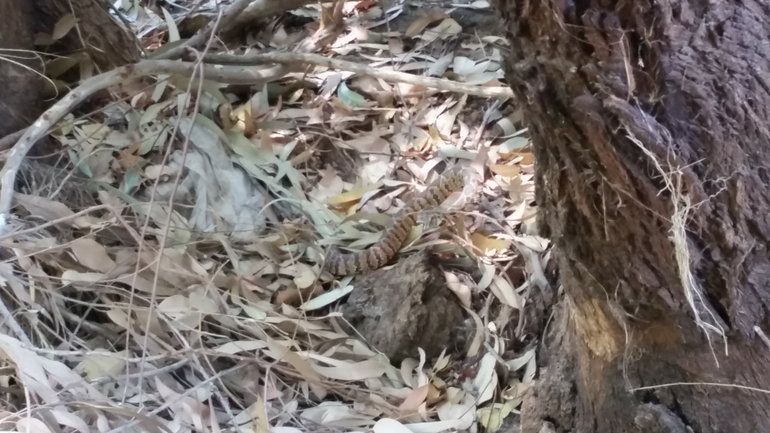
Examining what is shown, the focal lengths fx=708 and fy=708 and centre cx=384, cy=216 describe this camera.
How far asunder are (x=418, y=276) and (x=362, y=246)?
0.99 ft

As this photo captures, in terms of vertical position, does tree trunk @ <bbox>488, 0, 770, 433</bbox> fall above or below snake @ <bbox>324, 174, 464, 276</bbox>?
above

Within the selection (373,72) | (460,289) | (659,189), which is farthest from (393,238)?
(659,189)

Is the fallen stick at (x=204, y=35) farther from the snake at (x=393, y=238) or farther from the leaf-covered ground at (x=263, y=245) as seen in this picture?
the snake at (x=393, y=238)

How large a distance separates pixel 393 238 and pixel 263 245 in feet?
1.10

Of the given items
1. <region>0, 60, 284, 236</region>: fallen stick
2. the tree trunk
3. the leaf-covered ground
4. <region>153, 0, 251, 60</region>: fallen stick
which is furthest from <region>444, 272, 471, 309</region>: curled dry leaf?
<region>153, 0, 251, 60</region>: fallen stick

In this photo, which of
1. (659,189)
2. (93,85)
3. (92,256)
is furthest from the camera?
(93,85)

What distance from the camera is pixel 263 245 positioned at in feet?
5.98

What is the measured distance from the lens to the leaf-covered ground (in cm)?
141

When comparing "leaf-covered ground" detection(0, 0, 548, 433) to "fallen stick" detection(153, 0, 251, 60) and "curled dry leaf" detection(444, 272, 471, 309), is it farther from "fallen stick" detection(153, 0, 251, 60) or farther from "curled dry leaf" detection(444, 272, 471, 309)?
"fallen stick" detection(153, 0, 251, 60)

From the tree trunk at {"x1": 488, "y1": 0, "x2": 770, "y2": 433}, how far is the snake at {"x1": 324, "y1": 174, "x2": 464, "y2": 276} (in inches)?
30.1

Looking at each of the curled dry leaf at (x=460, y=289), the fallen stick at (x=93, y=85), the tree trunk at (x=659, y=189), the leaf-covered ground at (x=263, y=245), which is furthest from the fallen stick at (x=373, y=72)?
the tree trunk at (x=659, y=189)

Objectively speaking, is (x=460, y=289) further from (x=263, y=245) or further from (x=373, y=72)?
(x=373, y=72)

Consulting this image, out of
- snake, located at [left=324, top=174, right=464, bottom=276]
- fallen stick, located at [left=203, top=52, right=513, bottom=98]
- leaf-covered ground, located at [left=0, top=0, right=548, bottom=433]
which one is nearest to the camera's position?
leaf-covered ground, located at [left=0, top=0, right=548, bottom=433]

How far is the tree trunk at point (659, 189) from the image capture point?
2.55 ft
